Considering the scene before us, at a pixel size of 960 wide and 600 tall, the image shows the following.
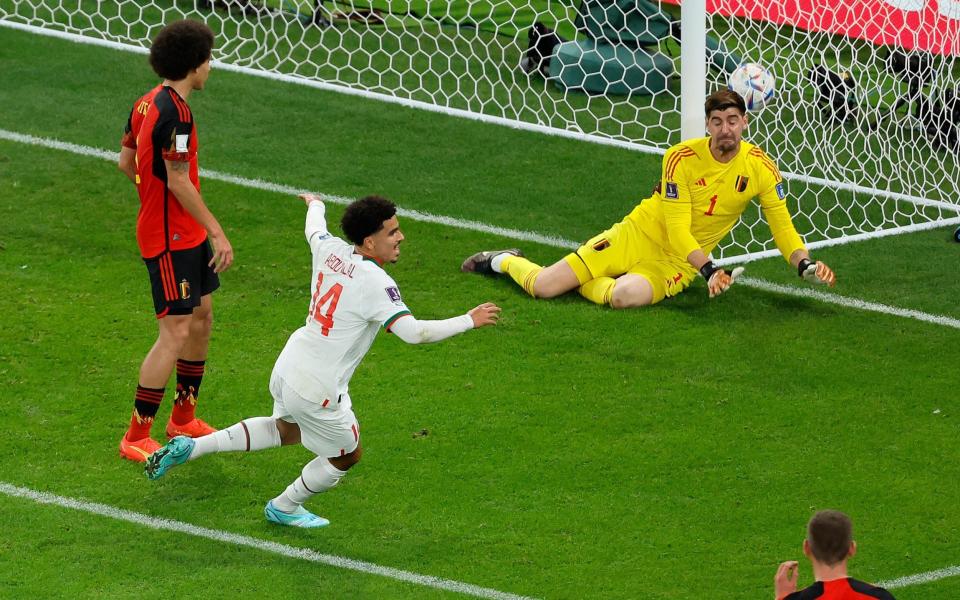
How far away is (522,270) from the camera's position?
8.13 m

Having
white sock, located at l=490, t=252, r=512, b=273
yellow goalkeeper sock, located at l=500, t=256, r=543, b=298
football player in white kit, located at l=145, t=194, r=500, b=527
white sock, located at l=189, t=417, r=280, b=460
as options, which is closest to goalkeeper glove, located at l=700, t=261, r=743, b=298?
yellow goalkeeper sock, located at l=500, t=256, r=543, b=298

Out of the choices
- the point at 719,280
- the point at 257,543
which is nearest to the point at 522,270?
the point at 719,280

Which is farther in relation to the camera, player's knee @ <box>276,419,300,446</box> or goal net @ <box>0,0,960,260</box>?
goal net @ <box>0,0,960,260</box>

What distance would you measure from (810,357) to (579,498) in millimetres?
2013

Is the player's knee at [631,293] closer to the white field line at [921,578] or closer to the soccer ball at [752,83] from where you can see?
the soccer ball at [752,83]

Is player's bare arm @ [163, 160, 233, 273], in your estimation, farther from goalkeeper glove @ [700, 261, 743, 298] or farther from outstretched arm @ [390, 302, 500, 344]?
goalkeeper glove @ [700, 261, 743, 298]

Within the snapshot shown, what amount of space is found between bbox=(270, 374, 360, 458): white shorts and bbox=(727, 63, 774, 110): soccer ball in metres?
4.53

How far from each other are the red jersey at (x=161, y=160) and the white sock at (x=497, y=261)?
2.45m

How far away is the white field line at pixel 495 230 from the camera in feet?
26.6

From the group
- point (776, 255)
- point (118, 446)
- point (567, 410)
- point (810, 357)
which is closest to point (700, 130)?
point (776, 255)

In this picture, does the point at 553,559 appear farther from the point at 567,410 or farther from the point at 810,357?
the point at 810,357

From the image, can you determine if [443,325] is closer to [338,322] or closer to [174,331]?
[338,322]

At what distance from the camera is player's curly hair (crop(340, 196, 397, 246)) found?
5410 millimetres

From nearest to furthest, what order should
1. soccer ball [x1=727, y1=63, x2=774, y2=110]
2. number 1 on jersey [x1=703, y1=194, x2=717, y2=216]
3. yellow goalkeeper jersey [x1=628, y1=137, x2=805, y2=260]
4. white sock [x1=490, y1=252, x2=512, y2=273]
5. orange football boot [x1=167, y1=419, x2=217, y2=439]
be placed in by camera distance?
1. orange football boot [x1=167, y1=419, x2=217, y2=439]
2. yellow goalkeeper jersey [x1=628, y1=137, x2=805, y2=260]
3. number 1 on jersey [x1=703, y1=194, x2=717, y2=216]
4. white sock [x1=490, y1=252, x2=512, y2=273]
5. soccer ball [x1=727, y1=63, x2=774, y2=110]
